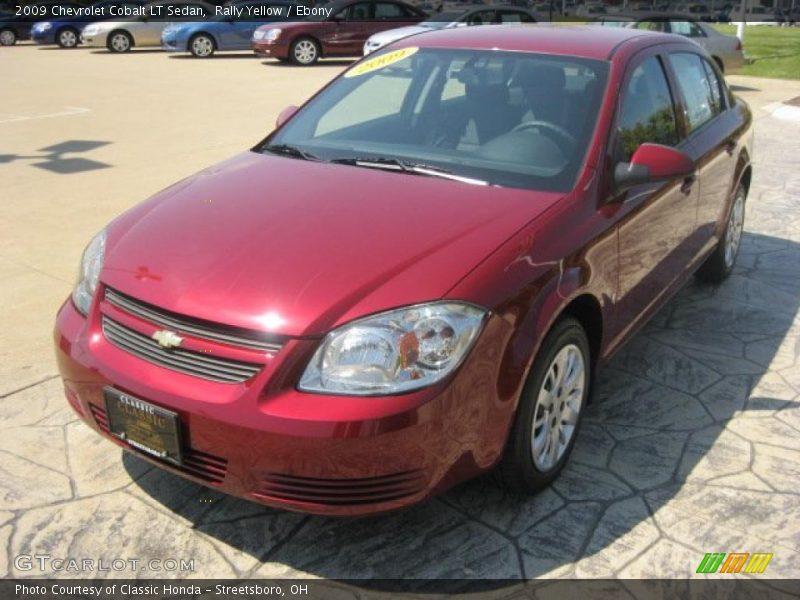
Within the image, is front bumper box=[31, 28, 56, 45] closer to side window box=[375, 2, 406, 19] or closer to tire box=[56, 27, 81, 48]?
tire box=[56, 27, 81, 48]

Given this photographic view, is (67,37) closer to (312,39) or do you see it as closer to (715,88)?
(312,39)

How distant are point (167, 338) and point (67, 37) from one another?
86.3ft

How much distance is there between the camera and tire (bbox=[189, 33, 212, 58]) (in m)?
21.8

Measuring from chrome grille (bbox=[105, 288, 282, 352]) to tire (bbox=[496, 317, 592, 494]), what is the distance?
0.94m

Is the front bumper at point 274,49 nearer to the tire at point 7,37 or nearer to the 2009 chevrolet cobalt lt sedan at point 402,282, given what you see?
the tire at point 7,37

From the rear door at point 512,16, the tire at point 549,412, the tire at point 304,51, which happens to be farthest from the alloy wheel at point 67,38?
the tire at point 549,412

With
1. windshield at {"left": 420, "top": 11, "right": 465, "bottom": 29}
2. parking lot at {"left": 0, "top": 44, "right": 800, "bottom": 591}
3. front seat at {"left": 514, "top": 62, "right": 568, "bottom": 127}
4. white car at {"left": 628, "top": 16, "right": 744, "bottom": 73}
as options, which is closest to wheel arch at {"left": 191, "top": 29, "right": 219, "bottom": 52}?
windshield at {"left": 420, "top": 11, "right": 465, "bottom": 29}

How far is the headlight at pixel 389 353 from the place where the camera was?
97.0 inches

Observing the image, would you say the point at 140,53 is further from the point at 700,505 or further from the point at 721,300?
the point at 700,505

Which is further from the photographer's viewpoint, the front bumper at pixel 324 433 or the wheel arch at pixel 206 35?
the wheel arch at pixel 206 35

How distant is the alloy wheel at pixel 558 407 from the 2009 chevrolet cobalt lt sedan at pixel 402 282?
0.04 ft

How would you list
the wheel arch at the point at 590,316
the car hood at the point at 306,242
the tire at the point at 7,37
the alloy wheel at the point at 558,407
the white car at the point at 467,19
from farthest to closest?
the tire at the point at 7,37 < the white car at the point at 467,19 < the wheel arch at the point at 590,316 < the alloy wheel at the point at 558,407 < the car hood at the point at 306,242

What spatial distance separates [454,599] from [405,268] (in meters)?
1.08

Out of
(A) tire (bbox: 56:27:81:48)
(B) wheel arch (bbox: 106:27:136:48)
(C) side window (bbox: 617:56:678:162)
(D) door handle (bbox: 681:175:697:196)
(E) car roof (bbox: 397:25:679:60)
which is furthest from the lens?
(A) tire (bbox: 56:27:81:48)
